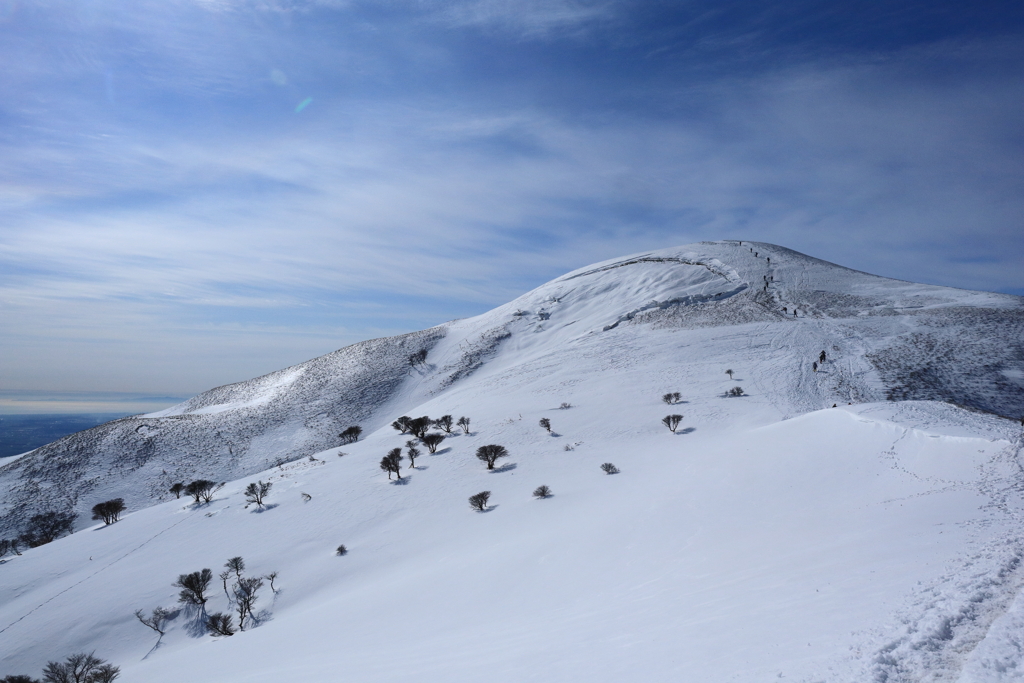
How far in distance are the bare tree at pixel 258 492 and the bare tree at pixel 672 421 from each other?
85.3 feet

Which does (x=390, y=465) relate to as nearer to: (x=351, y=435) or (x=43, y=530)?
(x=351, y=435)

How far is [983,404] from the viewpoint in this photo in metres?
29.6

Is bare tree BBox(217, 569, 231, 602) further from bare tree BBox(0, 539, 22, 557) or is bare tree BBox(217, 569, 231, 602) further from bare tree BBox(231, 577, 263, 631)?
bare tree BBox(0, 539, 22, 557)

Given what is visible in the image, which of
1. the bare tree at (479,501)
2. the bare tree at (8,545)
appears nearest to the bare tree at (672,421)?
the bare tree at (479,501)

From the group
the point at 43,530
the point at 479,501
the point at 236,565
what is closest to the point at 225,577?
the point at 236,565

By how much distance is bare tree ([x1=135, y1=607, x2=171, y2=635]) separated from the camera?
1881cm

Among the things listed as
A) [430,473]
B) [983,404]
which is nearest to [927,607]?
[430,473]

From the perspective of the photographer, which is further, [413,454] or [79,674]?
[413,454]

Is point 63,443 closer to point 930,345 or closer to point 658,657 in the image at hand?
point 658,657

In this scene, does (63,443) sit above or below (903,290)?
below

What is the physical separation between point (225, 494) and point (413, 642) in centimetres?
2738

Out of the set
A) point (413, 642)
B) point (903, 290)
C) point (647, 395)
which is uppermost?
point (903, 290)

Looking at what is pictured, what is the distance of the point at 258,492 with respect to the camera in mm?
28703

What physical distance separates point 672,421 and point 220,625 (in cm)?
2544
